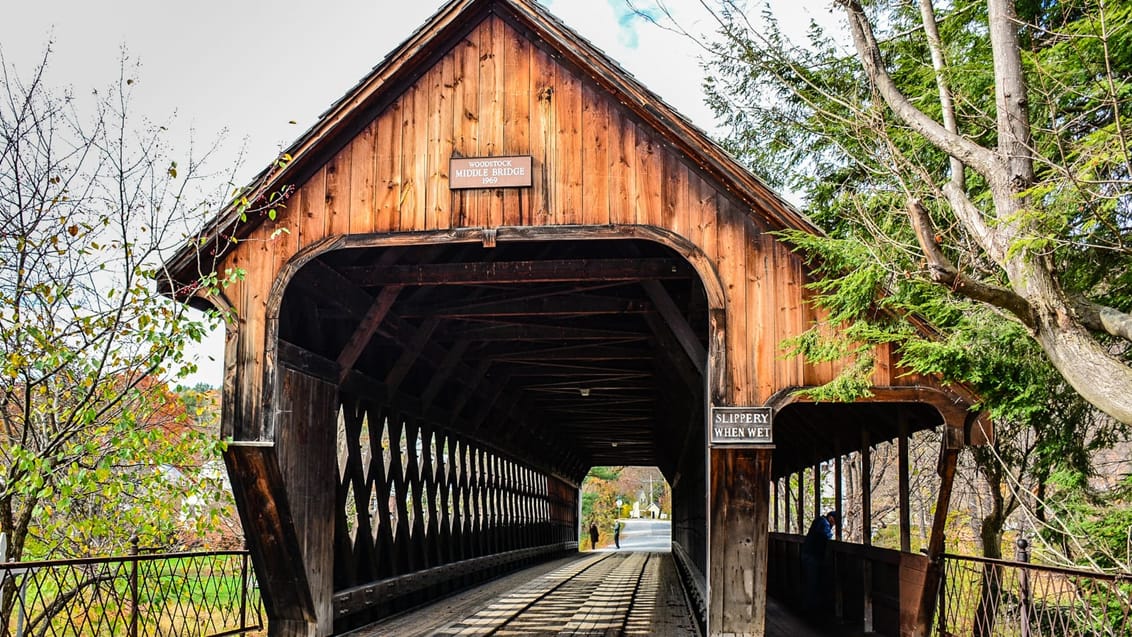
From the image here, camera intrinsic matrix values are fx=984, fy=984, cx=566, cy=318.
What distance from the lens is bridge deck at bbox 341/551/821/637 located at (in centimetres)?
980

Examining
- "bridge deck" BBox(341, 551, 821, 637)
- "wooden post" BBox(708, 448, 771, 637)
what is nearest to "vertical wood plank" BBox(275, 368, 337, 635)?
"bridge deck" BBox(341, 551, 821, 637)

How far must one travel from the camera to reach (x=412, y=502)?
12.7m

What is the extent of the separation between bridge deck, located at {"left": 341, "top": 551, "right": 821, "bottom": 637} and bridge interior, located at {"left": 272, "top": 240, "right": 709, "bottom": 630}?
40 centimetres

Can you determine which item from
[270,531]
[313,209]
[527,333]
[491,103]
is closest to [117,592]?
[270,531]

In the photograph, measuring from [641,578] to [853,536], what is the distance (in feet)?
16.5

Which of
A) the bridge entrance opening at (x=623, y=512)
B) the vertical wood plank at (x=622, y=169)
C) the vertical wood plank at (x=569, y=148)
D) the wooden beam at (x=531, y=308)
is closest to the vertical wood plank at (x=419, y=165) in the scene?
the vertical wood plank at (x=569, y=148)

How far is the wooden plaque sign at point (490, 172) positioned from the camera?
755 cm

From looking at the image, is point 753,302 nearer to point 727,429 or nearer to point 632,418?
point 727,429

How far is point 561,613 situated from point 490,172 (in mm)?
6302

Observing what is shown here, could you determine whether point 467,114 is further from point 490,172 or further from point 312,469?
point 312,469

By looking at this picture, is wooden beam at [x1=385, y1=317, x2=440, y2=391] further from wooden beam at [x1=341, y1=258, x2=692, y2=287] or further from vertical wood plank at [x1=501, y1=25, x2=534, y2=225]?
vertical wood plank at [x1=501, y1=25, x2=534, y2=225]

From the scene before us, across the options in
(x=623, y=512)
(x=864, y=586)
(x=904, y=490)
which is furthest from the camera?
(x=623, y=512)

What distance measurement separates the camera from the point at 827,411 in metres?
10.9

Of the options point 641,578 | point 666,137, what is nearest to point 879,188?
point 666,137
